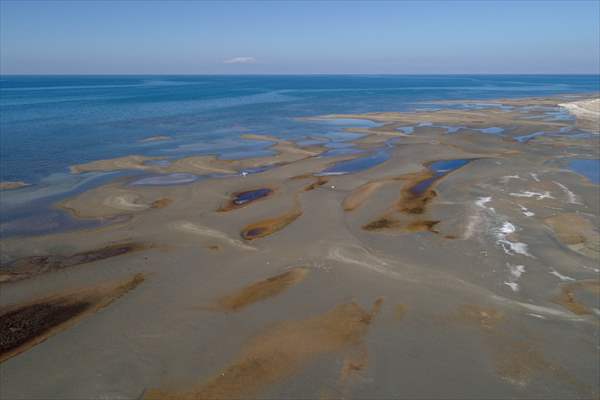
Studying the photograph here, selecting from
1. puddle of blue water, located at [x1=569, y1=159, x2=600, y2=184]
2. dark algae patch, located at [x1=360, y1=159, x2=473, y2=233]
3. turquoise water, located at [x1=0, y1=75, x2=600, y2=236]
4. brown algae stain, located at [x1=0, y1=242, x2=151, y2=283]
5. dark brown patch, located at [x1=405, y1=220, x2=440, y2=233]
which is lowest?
brown algae stain, located at [x1=0, y1=242, x2=151, y2=283]

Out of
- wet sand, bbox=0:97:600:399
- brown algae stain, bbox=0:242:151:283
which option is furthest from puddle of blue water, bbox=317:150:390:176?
brown algae stain, bbox=0:242:151:283

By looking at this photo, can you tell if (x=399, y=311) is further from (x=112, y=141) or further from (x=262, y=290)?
(x=112, y=141)

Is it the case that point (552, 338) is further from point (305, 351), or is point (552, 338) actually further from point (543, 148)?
point (543, 148)

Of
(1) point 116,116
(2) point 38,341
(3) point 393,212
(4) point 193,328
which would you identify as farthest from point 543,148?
(1) point 116,116

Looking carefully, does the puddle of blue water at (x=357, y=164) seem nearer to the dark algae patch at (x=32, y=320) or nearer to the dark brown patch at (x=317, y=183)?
the dark brown patch at (x=317, y=183)

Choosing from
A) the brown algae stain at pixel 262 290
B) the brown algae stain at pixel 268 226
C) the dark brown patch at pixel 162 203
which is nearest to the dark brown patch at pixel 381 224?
the brown algae stain at pixel 268 226

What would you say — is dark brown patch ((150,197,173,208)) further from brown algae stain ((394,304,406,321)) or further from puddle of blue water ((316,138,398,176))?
brown algae stain ((394,304,406,321))
